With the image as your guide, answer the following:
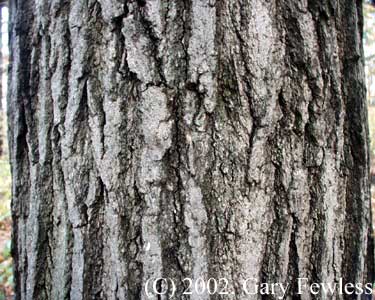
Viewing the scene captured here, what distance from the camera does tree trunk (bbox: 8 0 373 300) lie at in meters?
0.86

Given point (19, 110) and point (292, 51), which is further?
point (19, 110)

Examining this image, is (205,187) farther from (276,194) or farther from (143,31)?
(143,31)

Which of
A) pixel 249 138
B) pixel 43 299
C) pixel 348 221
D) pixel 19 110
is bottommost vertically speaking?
pixel 43 299

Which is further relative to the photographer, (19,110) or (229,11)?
(19,110)

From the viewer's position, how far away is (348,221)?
3.31 ft

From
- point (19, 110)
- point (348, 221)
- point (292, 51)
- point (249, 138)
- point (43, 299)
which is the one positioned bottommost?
point (43, 299)

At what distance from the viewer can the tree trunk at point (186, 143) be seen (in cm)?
86

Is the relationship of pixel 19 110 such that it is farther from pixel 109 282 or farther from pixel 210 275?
pixel 210 275

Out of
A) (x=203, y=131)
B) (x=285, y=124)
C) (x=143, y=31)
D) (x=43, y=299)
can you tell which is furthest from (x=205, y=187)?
(x=43, y=299)

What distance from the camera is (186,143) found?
34.2 inches

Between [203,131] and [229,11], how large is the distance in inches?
11.7

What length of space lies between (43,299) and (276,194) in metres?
0.70

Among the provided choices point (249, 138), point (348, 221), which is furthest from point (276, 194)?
point (348, 221)

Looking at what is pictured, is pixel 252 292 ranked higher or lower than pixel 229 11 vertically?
lower
